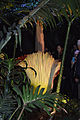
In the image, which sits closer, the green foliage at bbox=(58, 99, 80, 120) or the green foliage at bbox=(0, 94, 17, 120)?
the green foliage at bbox=(0, 94, 17, 120)

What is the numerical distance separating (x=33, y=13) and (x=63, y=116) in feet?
5.23

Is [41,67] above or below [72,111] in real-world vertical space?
above

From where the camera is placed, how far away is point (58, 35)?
17.0ft

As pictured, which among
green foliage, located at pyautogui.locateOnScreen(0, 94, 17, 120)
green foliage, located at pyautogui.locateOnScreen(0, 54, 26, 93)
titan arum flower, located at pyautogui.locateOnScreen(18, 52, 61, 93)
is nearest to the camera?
green foliage, located at pyautogui.locateOnScreen(0, 94, 17, 120)

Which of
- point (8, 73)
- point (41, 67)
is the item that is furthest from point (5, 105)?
point (41, 67)

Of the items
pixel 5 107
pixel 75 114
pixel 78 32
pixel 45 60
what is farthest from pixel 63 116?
pixel 78 32

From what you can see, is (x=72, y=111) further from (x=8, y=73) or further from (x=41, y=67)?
(x=8, y=73)

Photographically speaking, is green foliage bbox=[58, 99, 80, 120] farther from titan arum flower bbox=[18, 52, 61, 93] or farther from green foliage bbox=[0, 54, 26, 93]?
green foliage bbox=[0, 54, 26, 93]

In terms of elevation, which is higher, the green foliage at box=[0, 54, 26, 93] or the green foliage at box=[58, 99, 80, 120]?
the green foliage at box=[0, 54, 26, 93]

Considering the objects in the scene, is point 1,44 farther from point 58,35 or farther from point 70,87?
point 58,35

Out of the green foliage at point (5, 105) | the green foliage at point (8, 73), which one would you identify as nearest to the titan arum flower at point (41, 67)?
the green foliage at point (8, 73)

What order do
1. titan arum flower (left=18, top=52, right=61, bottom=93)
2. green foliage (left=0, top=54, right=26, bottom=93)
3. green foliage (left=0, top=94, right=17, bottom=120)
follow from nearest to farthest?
green foliage (left=0, top=94, right=17, bottom=120), green foliage (left=0, top=54, right=26, bottom=93), titan arum flower (left=18, top=52, right=61, bottom=93)

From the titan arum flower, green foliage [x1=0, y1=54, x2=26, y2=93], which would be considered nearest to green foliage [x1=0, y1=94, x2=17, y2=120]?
green foliage [x1=0, y1=54, x2=26, y2=93]

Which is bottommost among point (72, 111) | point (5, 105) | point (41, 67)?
point (72, 111)
